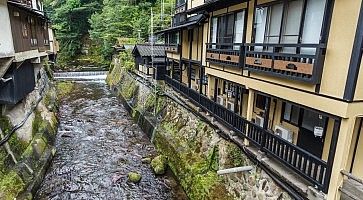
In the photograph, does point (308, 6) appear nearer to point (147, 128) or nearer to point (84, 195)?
point (84, 195)

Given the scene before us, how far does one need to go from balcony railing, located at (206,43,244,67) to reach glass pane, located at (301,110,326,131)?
3907mm

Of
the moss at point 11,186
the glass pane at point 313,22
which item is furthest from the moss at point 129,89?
the glass pane at point 313,22

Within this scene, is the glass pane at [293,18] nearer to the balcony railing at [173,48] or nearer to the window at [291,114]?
the window at [291,114]

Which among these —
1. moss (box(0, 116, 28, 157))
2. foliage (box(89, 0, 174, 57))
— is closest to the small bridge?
foliage (box(89, 0, 174, 57))

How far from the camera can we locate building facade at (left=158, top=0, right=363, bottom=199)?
744cm

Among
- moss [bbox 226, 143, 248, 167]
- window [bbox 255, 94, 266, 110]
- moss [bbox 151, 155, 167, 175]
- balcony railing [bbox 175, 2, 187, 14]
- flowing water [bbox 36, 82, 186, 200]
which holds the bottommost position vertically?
flowing water [bbox 36, 82, 186, 200]

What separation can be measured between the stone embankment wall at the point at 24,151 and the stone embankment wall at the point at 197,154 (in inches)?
336

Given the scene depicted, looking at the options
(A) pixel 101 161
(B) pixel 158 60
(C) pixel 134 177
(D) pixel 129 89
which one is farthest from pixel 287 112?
(D) pixel 129 89

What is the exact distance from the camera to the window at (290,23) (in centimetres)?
848

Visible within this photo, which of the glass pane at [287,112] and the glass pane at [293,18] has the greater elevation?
the glass pane at [293,18]

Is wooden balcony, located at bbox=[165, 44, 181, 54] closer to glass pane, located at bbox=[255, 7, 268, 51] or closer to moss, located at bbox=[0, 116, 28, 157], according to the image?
glass pane, located at bbox=[255, 7, 268, 51]

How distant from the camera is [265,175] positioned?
34.7 ft

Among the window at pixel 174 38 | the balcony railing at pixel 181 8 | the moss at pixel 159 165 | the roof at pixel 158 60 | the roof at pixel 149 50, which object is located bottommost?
the moss at pixel 159 165

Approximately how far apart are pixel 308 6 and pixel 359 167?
6070mm
